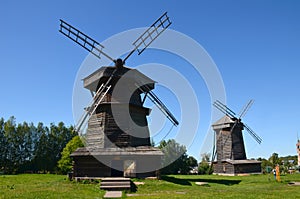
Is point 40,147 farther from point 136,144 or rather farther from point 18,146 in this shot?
point 136,144

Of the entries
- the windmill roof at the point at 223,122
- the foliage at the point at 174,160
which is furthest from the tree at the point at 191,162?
the windmill roof at the point at 223,122

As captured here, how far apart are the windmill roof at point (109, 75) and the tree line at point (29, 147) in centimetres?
3085

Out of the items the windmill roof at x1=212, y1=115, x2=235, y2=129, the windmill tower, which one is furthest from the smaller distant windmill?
the windmill tower

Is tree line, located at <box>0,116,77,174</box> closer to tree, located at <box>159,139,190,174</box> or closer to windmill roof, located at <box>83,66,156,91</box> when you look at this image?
tree, located at <box>159,139,190,174</box>

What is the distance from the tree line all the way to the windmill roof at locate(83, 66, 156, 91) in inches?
1215

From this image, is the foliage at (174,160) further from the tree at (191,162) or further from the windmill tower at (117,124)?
the windmill tower at (117,124)

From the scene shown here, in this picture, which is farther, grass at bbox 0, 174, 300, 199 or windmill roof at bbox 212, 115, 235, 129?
windmill roof at bbox 212, 115, 235, 129

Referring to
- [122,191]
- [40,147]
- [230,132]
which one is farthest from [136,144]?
[40,147]

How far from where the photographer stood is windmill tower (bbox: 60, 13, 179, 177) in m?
19.6

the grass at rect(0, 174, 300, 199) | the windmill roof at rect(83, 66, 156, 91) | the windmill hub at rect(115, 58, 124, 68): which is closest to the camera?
Answer: the grass at rect(0, 174, 300, 199)

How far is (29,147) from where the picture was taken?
5297 centimetres

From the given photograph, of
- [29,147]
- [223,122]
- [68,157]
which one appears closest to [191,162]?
[223,122]

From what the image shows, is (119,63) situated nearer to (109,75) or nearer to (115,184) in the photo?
(109,75)

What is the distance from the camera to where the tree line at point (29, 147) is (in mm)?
49875
